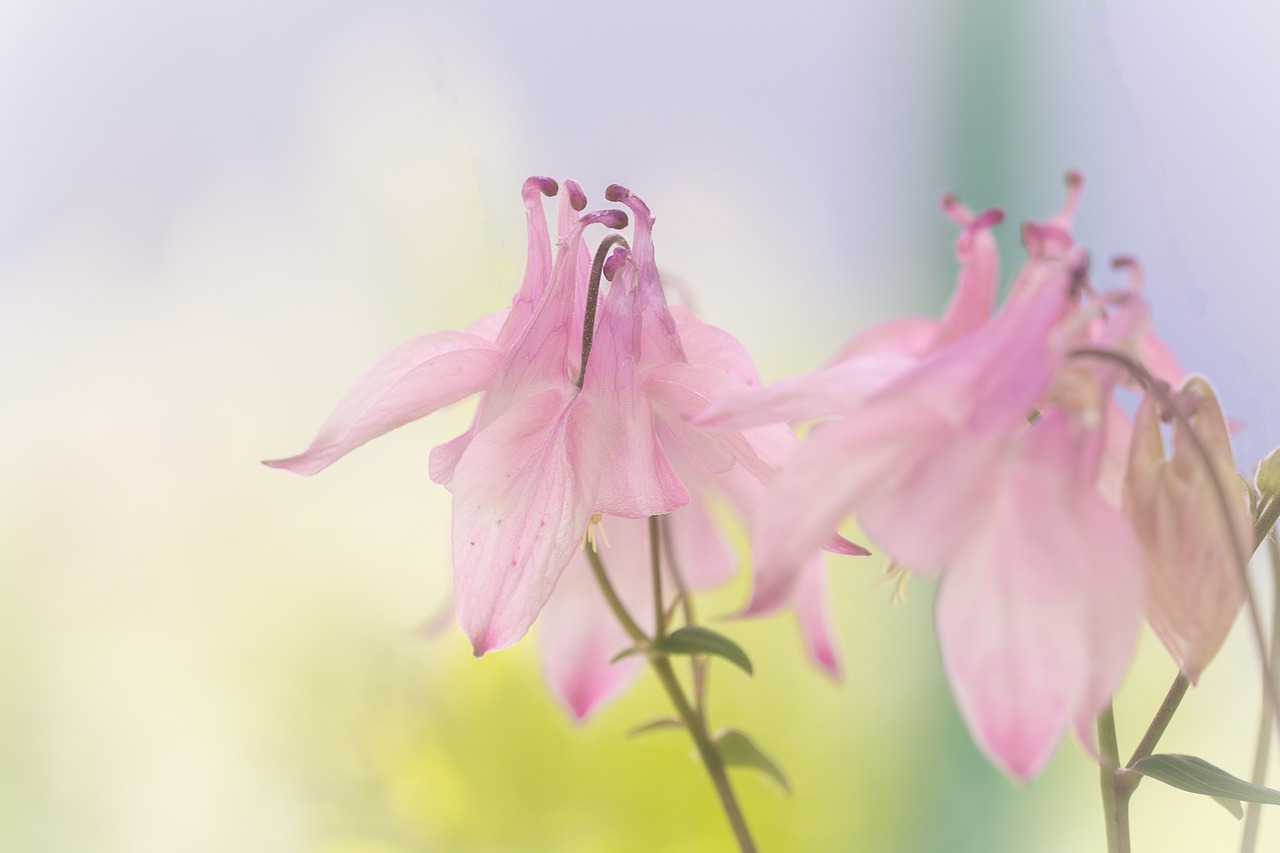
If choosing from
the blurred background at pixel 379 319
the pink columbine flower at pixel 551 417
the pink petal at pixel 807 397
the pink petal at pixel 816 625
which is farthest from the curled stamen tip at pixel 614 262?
the blurred background at pixel 379 319

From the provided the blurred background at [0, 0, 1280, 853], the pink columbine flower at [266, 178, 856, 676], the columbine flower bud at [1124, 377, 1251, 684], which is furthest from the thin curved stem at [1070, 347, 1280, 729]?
the blurred background at [0, 0, 1280, 853]

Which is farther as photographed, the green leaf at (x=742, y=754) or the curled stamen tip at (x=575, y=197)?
the green leaf at (x=742, y=754)

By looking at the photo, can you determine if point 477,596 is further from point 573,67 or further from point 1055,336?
point 573,67

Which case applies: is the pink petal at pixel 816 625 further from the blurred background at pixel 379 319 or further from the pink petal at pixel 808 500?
the blurred background at pixel 379 319

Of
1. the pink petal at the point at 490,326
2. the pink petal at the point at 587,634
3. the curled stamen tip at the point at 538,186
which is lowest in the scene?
the pink petal at the point at 587,634

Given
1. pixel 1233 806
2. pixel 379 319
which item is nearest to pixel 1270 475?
pixel 1233 806
